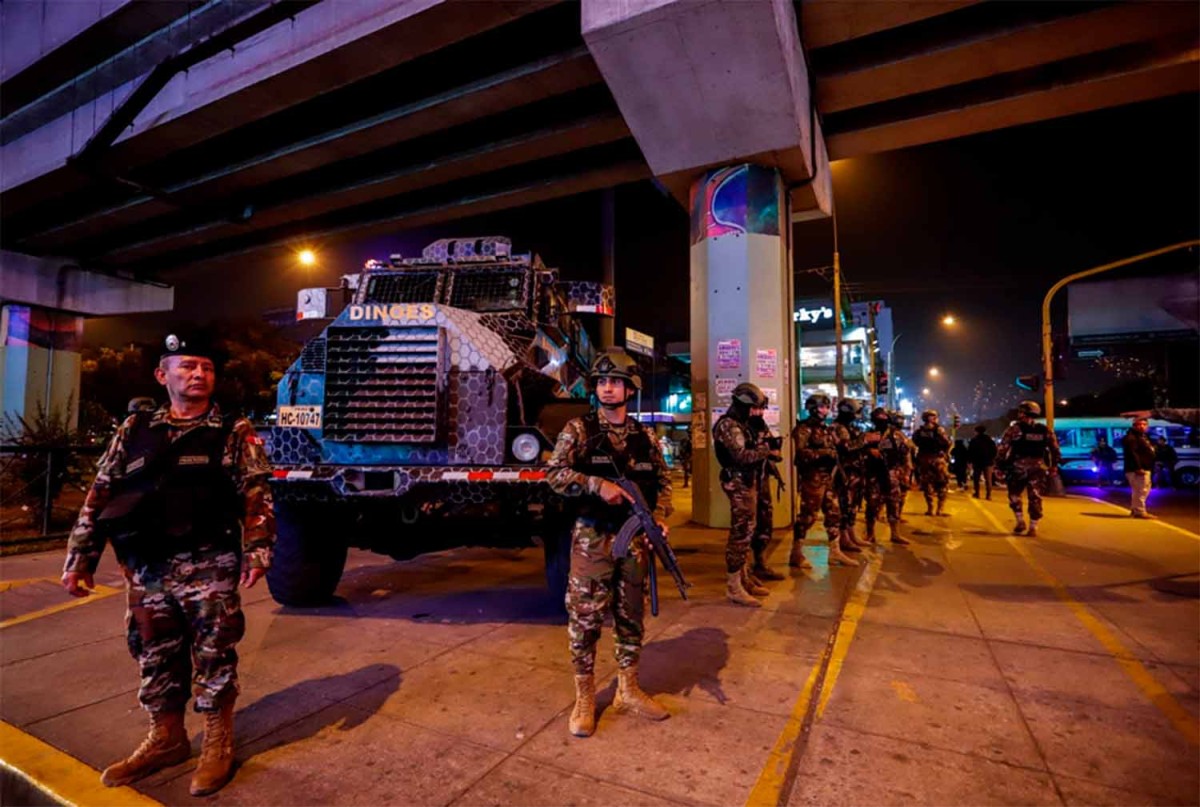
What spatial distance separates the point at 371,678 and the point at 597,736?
157 cm

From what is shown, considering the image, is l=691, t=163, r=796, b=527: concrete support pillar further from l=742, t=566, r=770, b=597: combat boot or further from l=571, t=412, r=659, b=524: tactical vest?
l=571, t=412, r=659, b=524: tactical vest

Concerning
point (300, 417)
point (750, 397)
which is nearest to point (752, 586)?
point (750, 397)

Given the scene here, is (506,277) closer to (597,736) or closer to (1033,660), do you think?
(597,736)

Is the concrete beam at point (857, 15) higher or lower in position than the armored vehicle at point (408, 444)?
higher

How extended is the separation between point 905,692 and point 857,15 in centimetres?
894

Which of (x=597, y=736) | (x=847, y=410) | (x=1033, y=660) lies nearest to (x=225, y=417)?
(x=597, y=736)

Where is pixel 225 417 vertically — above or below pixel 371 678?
above

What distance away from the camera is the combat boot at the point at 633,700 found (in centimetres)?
323

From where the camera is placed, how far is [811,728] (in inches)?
122

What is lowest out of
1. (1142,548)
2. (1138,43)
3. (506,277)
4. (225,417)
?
(1142,548)

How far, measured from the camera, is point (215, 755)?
2.69 meters

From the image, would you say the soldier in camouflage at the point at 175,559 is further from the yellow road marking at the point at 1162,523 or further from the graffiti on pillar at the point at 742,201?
the yellow road marking at the point at 1162,523

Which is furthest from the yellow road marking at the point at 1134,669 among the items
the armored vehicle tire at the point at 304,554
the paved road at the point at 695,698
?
the armored vehicle tire at the point at 304,554

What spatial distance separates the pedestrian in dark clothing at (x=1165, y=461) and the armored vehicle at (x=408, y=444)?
22803 mm
